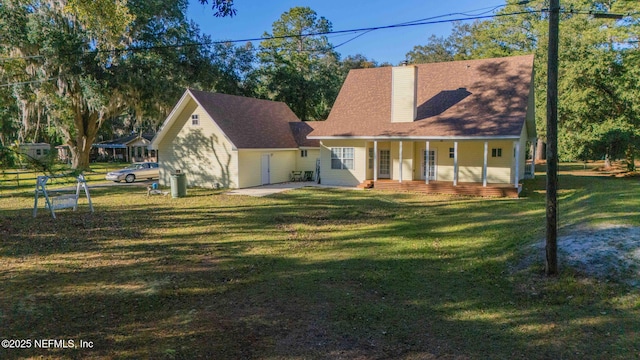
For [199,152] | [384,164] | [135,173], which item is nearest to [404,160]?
[384,164]

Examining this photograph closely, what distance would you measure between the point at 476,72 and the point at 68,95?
25860mm

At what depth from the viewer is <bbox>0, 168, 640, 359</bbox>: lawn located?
482cm

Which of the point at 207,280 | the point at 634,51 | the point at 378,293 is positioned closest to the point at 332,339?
the point at 378,293

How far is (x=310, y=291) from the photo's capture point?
21.8 feet

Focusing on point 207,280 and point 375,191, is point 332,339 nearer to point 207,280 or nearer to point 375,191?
point 207,280

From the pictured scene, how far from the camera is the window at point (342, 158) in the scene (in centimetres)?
2217

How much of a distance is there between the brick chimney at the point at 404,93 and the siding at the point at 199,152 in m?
8.92

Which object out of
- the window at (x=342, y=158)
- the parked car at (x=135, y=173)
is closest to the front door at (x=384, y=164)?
the window at (x=342, y=158)

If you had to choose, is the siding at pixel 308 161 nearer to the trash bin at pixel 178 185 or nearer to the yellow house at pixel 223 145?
the yellow house at pixel 223 145

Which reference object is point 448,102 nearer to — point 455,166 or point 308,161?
point 455,166

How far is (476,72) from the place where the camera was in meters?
22.1

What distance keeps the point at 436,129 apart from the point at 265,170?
31.8 feet

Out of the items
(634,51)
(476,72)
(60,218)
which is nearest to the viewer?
(60,218)

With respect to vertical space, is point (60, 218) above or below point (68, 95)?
below
